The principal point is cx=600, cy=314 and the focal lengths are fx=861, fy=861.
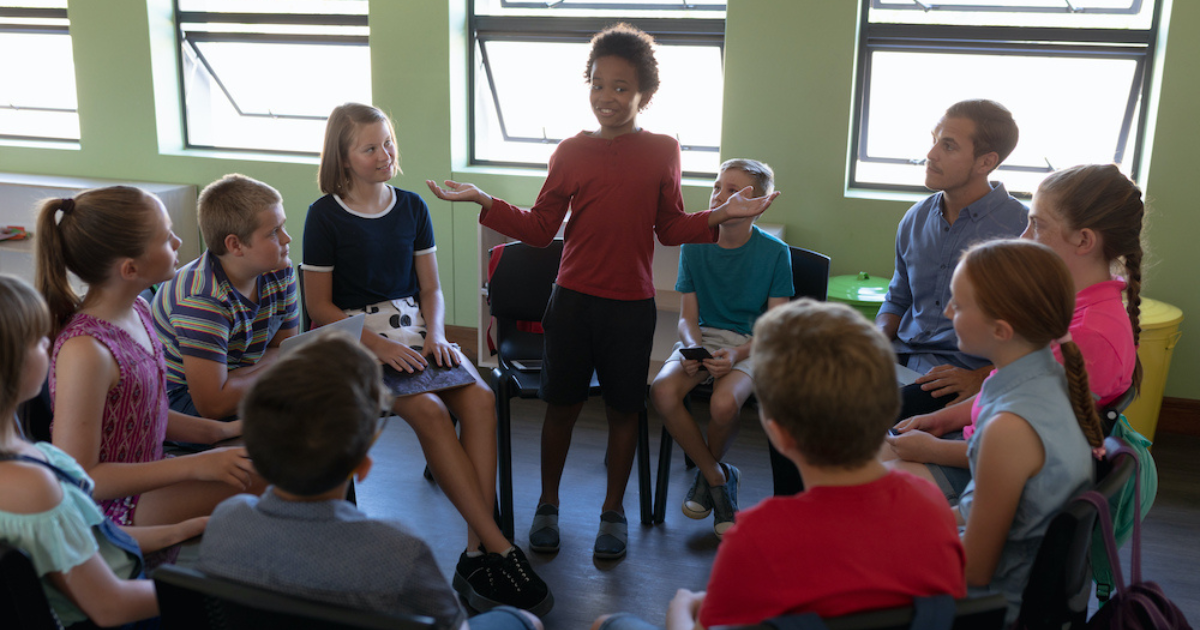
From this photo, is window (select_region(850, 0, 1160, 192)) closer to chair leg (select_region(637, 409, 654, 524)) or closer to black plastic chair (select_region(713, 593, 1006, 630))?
chair leg (select_region(637, 409, 654, 524))

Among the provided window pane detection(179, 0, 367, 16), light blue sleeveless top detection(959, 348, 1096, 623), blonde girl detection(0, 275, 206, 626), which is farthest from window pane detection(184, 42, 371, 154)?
light blue sleeveless top detection(959, 348, 1096, 623)

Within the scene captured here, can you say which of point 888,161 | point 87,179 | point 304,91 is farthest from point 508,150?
point 87,179

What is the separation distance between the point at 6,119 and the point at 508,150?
3.11 metres

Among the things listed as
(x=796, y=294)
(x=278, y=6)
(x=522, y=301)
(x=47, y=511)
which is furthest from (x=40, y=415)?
(x=278, y=6)

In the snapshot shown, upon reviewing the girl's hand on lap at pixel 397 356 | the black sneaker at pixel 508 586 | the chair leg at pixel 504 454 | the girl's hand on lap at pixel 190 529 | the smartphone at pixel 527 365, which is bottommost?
the black sneaker at pixel 508 586

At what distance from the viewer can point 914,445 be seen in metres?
1.84

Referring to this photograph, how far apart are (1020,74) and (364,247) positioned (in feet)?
9.62

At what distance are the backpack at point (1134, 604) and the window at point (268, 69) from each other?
3.89 metres

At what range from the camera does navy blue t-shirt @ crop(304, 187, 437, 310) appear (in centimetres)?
244

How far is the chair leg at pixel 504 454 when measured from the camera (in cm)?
253

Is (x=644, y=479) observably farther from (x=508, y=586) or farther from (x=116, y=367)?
(x=116, y=367)

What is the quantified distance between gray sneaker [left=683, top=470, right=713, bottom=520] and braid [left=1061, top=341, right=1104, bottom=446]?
137 cm

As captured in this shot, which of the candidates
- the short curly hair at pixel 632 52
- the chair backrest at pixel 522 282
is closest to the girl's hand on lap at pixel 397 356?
the chair backrest at pixel 522 282

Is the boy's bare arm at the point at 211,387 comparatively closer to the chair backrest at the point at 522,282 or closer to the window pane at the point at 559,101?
the chair backrest at the point at 522,282
